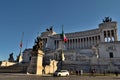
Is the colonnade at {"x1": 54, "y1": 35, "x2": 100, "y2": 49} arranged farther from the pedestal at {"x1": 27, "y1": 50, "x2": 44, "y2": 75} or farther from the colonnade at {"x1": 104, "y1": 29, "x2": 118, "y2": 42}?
the pedestal at {"x1": 27, "y1": 50, "x2": 44, "y2": 75}

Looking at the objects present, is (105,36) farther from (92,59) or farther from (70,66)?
(70,66)

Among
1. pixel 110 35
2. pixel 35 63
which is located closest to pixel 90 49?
pixel 110 35

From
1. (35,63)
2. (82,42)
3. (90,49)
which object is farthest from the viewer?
(82,42)

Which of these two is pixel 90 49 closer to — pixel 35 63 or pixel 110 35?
pixel 110 35

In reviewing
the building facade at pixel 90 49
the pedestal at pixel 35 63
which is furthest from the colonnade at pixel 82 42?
the pedestal at pixel 35 63

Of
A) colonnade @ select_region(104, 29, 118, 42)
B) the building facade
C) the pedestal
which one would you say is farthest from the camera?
colonnade @ select_region(104, 29, 118, 42)

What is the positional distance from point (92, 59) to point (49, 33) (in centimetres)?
4601

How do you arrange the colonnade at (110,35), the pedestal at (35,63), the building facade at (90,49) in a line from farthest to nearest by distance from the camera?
1. the colonnade at (110,35)
2. the building facade at (90,49)
3. the pedestal at (35,63)

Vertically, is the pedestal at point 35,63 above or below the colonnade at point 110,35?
below

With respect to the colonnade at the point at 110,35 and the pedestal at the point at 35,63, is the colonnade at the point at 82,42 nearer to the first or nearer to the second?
the colonnade at the point at 110,35

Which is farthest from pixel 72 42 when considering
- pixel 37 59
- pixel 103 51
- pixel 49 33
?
pixel 37 59

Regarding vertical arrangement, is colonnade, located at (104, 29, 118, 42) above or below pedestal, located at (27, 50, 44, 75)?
above

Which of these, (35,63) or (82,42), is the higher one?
(82,42)

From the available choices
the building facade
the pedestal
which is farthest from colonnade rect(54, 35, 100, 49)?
the pedestal
